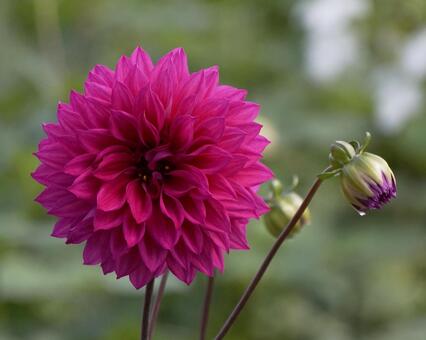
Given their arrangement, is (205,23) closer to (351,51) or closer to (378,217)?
(351,51)

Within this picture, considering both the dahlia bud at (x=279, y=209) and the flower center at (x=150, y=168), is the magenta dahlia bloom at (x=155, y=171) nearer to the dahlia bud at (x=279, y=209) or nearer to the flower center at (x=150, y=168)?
the flower center at (x=150, y=168)

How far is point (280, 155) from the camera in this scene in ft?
9.88

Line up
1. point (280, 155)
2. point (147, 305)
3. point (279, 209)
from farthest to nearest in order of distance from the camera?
point (280, 155), point (279, 209), point (147, 305)

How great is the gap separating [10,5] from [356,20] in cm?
131

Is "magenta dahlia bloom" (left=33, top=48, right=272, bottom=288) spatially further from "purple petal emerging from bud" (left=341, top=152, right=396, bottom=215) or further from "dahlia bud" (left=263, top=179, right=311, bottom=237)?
"dahlia bud" (left=263, top=179, right=311, bottom=237)

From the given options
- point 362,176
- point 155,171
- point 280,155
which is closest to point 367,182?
point 362,176

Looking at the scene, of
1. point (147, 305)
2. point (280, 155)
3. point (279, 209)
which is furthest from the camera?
point (280, 155)

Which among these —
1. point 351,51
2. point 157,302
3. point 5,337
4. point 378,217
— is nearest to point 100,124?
point 157,302

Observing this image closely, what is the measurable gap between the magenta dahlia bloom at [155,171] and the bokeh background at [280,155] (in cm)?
118

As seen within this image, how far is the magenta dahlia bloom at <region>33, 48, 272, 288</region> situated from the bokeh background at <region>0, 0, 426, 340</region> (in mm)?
1182

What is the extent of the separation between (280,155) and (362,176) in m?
1.85

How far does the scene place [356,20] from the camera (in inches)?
125

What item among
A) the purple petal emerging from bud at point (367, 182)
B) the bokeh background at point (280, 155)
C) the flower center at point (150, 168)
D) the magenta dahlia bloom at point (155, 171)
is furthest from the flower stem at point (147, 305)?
the bokeh background at point (280, 155)

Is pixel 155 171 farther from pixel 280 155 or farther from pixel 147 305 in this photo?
pixel 280 155
